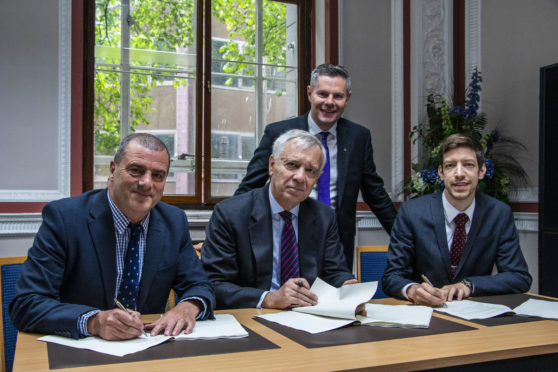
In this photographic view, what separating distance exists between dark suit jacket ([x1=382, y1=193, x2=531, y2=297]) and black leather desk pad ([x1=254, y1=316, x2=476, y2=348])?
622mm

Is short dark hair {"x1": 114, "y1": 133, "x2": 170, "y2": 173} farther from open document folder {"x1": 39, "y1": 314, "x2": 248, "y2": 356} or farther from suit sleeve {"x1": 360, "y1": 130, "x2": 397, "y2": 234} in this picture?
suit sleeve {"x1": 360, "y1": 130, "x2": 397, "y2": 234}

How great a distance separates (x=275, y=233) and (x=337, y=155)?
76cm

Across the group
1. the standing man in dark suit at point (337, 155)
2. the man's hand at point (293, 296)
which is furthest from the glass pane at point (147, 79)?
the man's hand at point (293, 296)

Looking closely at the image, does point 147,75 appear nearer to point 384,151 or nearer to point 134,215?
point 384,151

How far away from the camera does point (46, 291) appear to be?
1.51m

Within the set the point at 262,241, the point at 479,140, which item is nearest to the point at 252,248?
the point at 262,241

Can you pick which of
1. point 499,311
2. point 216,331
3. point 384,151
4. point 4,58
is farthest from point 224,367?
point 384,151

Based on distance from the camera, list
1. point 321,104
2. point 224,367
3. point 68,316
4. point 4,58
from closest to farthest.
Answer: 1. point 224,367
2. point 68,316
3. point 321,104
4. point 4,58

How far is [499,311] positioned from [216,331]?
93 cm

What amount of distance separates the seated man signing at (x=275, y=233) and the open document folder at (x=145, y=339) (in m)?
0.41

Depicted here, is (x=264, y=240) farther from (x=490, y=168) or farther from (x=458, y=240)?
(x=490, y=168)

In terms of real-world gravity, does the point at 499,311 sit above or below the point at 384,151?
below

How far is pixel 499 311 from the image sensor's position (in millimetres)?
1722

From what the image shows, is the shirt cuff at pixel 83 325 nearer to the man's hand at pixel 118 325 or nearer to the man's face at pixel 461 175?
the man's hand at pixel 118 325
